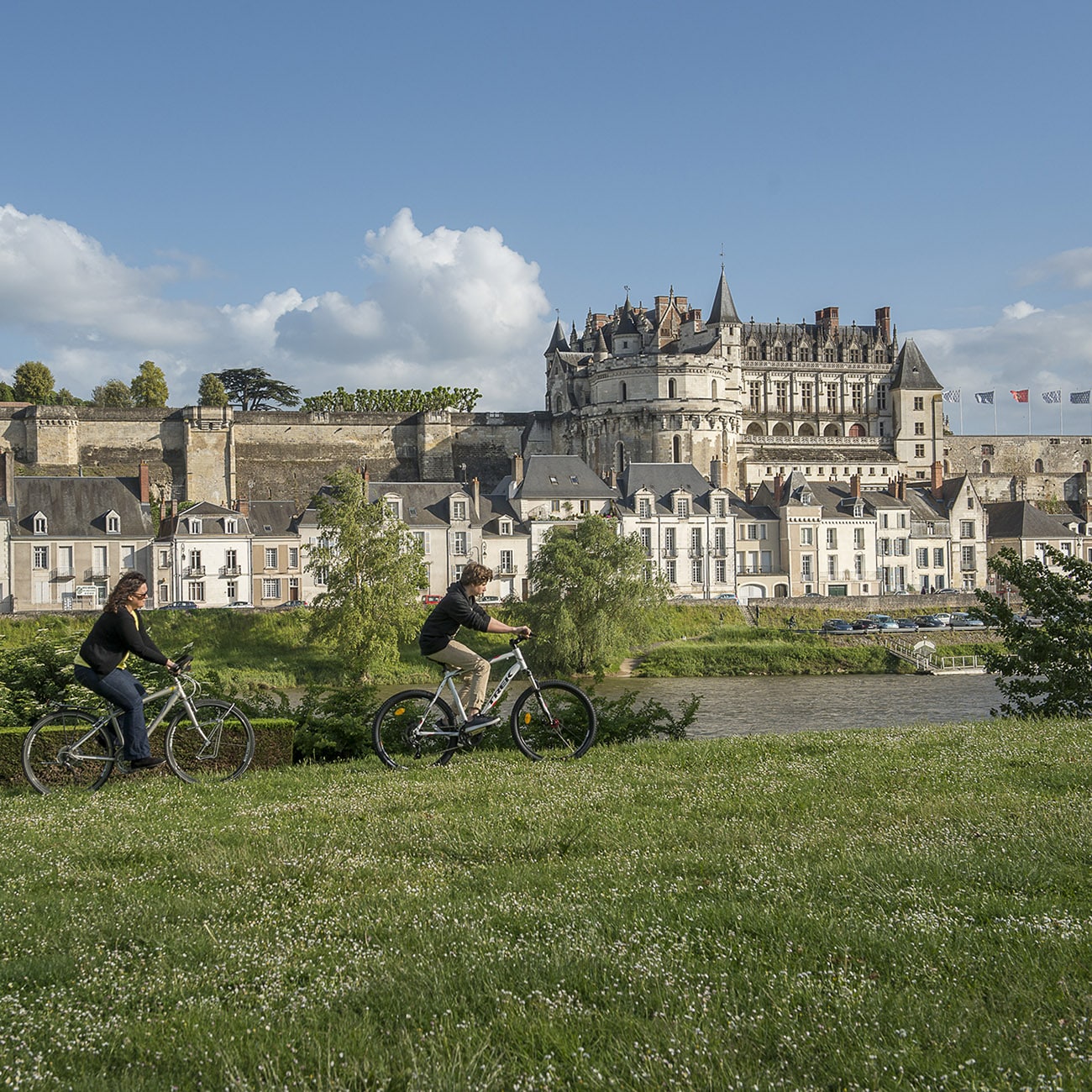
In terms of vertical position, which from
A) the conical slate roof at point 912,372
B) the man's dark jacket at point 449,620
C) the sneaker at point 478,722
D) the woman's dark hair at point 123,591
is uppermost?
the conical slate roof at point 912,372

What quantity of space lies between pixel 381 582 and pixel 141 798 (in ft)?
87.5

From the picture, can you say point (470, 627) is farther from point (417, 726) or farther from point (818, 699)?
point (818, 699)

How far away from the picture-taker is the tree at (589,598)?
3616 centimetres

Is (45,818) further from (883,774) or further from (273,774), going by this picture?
(883,774)

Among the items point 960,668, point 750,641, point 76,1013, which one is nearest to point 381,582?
point 750,641

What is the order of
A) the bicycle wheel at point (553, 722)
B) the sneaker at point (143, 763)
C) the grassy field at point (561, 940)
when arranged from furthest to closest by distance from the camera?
the bicycle wheel at point (553, 722)
the sneaker at point (143, 763)
the grassy field at point (561, 940)

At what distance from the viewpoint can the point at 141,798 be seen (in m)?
7.67

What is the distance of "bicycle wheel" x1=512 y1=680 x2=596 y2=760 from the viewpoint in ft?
29.7

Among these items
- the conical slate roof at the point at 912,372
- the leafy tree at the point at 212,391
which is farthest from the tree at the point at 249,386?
the conical slate roof at the point at 912,372

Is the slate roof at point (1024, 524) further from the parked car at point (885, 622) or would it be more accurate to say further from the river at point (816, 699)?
the river at point (816, 699)

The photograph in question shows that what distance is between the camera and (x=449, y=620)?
877cm

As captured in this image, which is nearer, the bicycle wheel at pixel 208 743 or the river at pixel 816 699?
the bicycle wheel at pixel 208 743

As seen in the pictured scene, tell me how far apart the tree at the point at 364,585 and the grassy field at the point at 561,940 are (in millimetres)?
26613

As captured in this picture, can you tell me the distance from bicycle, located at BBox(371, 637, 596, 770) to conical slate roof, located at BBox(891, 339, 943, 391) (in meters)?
80.4
